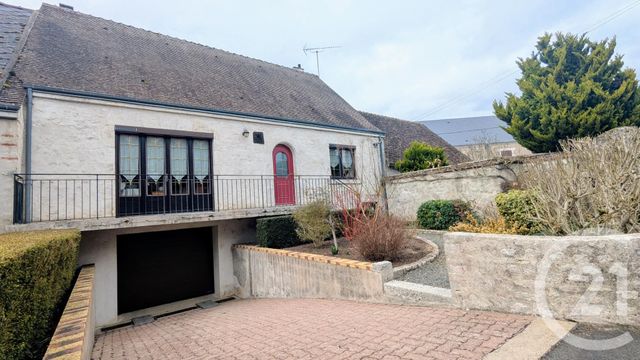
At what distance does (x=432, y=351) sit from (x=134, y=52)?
12908 millimetres

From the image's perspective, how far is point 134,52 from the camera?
11.2 metres

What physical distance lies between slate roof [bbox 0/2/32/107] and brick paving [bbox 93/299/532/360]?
7469 mm

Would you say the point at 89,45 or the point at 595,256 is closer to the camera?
the point at 595,256

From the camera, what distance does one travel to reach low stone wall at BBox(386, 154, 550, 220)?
953 centimetres

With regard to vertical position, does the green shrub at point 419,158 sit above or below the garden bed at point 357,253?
above

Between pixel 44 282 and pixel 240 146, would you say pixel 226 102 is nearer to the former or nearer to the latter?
pixel 240 146

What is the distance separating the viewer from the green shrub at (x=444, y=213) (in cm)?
960

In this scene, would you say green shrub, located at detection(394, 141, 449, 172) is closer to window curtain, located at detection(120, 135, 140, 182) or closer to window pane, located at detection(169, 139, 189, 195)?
window pane, located at detection(169, 139, 189, 195)

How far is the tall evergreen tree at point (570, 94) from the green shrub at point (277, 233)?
11.3m

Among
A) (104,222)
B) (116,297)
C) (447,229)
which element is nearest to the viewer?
(104,222)

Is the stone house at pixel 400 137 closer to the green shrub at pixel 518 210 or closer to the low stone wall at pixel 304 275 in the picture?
the green shrub at pixel 518 210

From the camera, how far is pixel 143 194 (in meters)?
9.04

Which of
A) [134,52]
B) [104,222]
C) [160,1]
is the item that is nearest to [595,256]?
[104,222]

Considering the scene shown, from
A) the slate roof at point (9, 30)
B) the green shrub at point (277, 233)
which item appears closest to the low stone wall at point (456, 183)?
the green shrub at point (277, 233)
